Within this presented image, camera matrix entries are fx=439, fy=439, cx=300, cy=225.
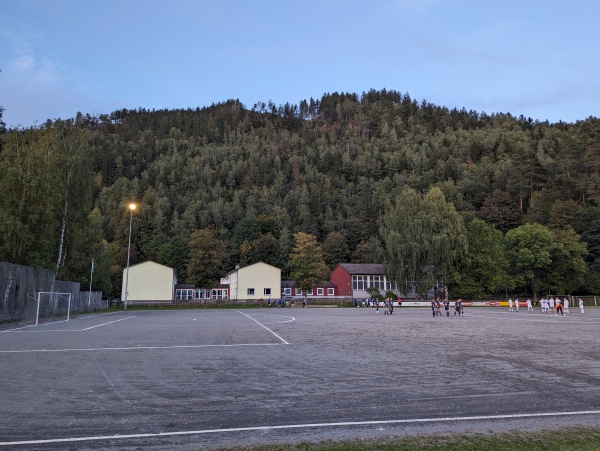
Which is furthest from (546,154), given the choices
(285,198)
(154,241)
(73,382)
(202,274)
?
(73,382)

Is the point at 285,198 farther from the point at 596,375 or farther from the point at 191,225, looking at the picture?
the point at 596,375

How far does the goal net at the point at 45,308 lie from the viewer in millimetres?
29078

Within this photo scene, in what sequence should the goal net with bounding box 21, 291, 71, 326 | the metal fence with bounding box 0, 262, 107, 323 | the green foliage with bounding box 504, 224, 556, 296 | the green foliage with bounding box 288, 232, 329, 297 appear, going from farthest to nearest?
the green foliage with bounding box 288, 232, 329, 297 → the green foliage with bounding box 504, 224, 556, 296 → the goal net with bounding box 21, 291, 71, 326 → the metal fence with bounding box 0, 262, 107, 323

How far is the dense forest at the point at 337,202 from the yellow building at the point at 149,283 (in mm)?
4654

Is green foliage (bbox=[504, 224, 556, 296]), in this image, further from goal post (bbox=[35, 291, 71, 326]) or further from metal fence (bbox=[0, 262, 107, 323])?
metal fence (bbox=[0, 262, 107, 323])

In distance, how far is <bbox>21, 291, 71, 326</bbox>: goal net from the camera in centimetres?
2908

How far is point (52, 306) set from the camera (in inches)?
1353

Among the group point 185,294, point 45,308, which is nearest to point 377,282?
point 185,294

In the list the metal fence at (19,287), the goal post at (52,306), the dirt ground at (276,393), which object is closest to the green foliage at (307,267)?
the goal post at (52,306)

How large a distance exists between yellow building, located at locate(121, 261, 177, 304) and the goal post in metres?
35.1

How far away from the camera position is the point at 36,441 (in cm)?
572

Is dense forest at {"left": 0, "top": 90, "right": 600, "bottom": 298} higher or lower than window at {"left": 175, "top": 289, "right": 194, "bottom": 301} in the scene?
higher

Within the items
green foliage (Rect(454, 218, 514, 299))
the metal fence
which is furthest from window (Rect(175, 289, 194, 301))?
the metal fence

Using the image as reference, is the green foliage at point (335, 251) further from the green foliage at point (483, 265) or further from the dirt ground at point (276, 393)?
the dirt ground at point (276, 393)
